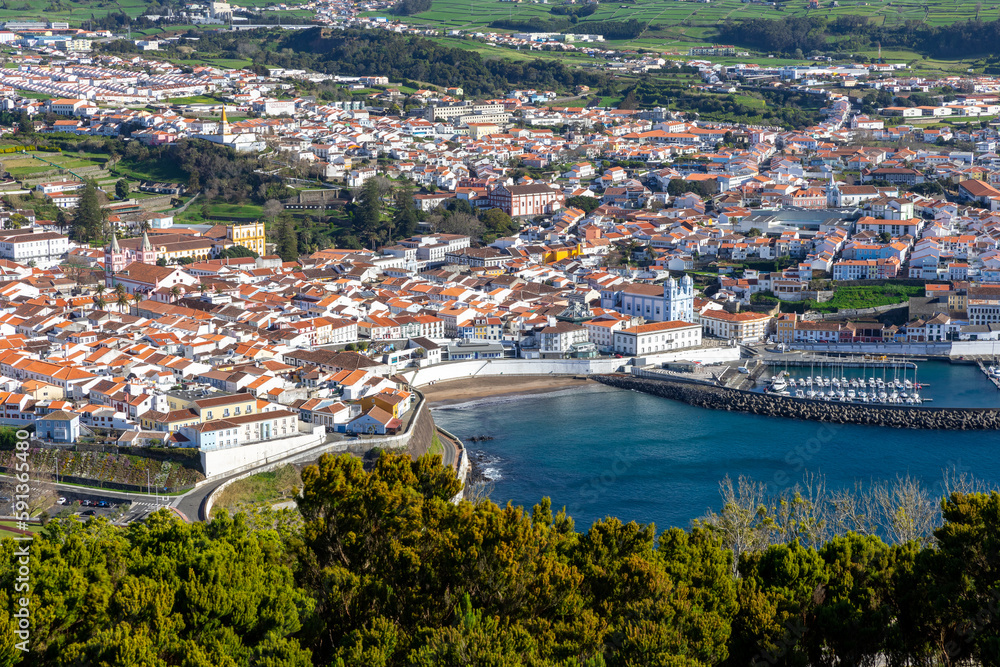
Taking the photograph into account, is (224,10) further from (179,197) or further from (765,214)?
(765,214)

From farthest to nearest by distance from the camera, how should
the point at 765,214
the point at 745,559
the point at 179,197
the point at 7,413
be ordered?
the point at 179,197 < the point at 765,214 < the point at 7,413 < the point at 745,559

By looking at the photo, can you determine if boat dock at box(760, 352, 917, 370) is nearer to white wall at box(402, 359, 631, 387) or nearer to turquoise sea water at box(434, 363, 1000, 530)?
turquoise sea water at box(434, 363, 1000, 530)

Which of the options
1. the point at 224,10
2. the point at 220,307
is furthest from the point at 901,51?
the point at 220,307

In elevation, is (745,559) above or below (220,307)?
above

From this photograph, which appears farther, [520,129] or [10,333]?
[520,129]

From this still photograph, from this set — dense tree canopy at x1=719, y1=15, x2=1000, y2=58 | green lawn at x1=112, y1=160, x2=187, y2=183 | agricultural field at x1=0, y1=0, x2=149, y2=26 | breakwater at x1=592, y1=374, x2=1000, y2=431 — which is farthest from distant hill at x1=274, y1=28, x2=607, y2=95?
breakwater at x1=592, y1=374, x2=1000, y2=431

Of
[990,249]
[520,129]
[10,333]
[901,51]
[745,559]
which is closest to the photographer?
[745,559]
